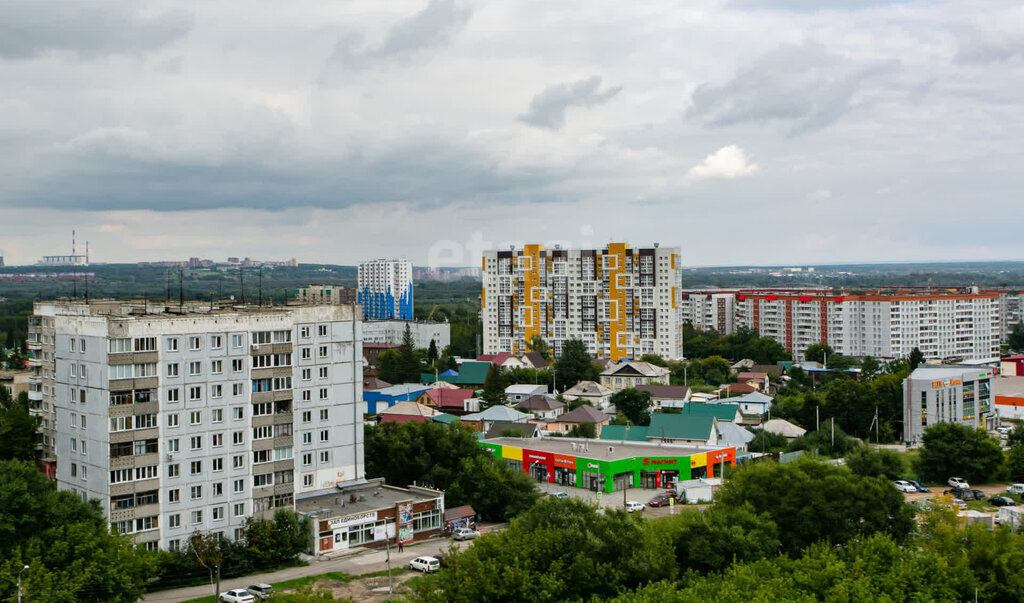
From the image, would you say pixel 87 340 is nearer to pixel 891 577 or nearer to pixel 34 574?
pixel 34 574

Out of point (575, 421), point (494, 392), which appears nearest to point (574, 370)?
point (494, 392)

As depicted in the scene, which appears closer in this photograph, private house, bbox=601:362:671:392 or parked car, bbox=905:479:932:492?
parked car, bbox=905:479:932:492

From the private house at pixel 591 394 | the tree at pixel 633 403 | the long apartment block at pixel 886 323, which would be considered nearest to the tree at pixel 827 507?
the tree at pixel 633 403

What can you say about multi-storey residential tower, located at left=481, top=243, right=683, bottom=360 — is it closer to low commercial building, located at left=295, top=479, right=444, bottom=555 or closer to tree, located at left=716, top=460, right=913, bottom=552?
low commercial building, located at left=295, top=479, right=444, bottom=555

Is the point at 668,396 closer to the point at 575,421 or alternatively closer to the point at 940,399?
the point at 575,421

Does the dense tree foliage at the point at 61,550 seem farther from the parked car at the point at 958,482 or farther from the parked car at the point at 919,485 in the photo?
the parked car at the point at 958,482

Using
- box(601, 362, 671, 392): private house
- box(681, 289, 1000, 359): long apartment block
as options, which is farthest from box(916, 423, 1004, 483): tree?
box(681, 289, 1000, 359): long apartment block

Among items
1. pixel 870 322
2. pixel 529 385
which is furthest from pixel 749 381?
pixel 870 322

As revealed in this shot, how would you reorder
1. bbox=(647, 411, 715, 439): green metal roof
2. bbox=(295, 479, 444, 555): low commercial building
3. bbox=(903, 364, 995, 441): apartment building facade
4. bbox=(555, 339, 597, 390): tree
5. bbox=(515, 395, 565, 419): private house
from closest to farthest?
bbox=(295, 479, 444, 555): low commercial building → bbox=(647, 411, 715, 439): green metal roof → bbox=(903, 364, 995, 441): apartment building facade → bbox=(515, 395, 565, 419): private house → bbox=(555, 339, 597, 390): tree
